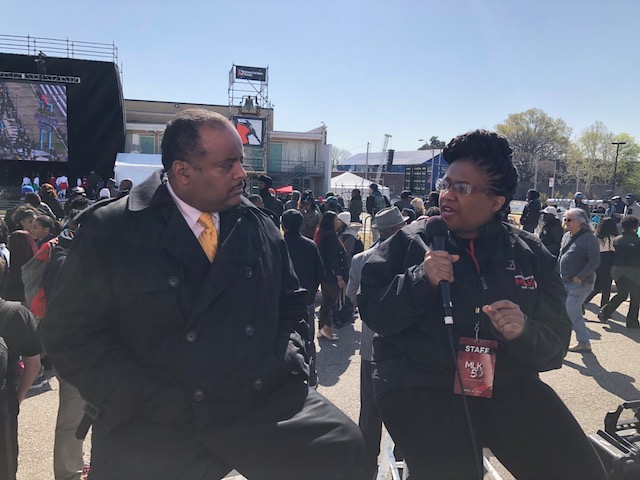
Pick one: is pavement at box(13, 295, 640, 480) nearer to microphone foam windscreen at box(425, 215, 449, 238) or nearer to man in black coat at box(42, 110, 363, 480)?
man in black coat at box(42, 110, 363, 480)

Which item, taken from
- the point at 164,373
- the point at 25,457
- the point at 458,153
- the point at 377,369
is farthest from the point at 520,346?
the point at 25,457

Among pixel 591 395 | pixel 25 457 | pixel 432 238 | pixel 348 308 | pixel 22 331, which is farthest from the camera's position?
pixel 348 308

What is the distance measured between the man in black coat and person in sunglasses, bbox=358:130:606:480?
336 millimetres

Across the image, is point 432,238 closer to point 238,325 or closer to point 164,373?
point 238,325

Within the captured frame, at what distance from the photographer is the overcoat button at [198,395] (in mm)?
1653

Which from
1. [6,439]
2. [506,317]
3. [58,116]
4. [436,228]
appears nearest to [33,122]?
[58,116]

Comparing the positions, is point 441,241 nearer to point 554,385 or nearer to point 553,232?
point 554,385

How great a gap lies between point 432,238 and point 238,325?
0.96 metres

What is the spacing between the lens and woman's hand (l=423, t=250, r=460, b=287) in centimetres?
184

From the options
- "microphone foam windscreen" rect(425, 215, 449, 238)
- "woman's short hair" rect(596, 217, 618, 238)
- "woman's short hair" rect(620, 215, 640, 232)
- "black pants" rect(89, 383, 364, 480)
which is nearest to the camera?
"black pants" rect(89, 383, 364, 480)

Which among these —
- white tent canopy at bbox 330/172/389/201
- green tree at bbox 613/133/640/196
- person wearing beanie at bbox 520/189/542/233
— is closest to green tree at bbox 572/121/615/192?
green tree at bbox 613/133/640/196

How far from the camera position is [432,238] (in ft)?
6.73

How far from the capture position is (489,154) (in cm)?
211

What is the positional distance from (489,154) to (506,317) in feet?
2.60
